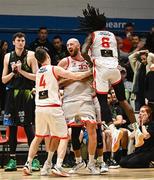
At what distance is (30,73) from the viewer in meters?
8.39

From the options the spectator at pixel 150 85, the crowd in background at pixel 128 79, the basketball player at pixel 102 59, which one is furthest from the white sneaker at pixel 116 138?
the basketball player at pixel 102 59

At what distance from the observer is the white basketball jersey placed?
7.97 m

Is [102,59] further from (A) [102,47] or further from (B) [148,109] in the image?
(B) [148,109]

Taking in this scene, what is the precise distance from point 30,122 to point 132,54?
362 cm

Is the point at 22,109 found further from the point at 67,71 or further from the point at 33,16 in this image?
the point at 33,16

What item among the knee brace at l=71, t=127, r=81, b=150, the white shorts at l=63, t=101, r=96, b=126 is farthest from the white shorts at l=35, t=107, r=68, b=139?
the knee brace at l=71, t=127, r=81, b=150

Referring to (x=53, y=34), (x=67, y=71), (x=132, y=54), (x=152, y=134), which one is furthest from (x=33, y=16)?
(x=67, y=71)

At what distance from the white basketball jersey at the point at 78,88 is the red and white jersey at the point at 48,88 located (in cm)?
33

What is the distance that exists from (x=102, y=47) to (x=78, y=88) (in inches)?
26.7

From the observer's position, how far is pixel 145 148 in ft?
31.8

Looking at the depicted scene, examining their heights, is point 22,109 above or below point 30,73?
below

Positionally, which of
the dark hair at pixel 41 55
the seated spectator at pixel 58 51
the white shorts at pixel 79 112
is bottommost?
the white shorts at pixel 79 112

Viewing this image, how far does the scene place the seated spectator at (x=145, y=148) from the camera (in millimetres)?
9492

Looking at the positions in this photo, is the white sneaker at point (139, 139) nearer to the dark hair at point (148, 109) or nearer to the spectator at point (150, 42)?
the dark hair at point (148, 109)
